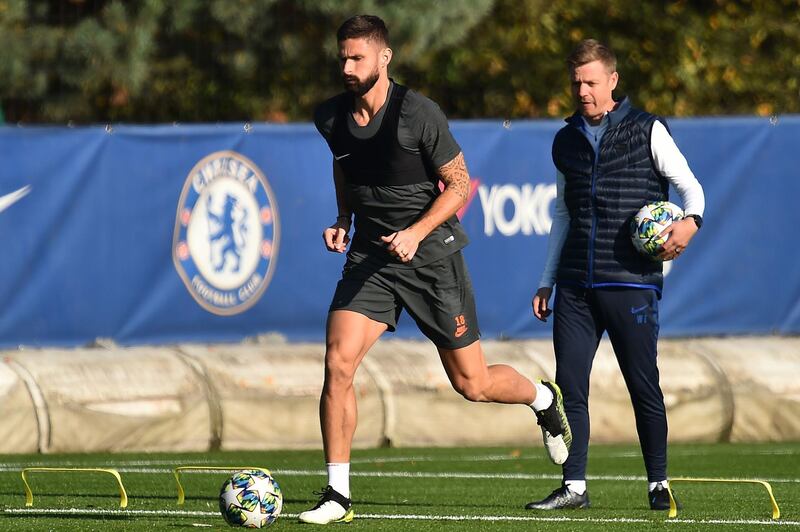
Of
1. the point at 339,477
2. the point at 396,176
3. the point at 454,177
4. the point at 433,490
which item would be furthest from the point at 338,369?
the point at 433,490

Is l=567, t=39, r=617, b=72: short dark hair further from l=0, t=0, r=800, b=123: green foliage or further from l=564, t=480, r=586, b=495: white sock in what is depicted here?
l=0, t=0, r=800, b=123: green foliage

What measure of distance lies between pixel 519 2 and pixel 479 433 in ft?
34.9

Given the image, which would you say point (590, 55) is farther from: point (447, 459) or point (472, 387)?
point (447, 459)

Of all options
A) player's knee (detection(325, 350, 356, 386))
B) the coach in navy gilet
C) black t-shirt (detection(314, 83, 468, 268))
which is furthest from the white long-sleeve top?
player's knee (detection(325, 350, 356, 386))

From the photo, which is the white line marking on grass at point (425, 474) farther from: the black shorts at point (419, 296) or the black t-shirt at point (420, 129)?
the black t-shirt at point (420, 129)

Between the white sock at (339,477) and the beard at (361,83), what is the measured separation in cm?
171

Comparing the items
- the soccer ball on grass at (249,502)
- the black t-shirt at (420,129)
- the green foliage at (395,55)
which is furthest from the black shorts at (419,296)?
the green foliage at (395,55)

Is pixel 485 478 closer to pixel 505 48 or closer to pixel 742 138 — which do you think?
pixel 742 138

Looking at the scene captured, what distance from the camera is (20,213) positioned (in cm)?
1305

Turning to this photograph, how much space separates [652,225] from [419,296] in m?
1.16

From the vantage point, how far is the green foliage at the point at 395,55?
19188 mm

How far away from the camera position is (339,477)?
26.7ft

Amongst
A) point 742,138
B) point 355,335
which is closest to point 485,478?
point 355,335

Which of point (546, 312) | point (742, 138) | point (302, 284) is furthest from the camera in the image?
point (742, 138)
